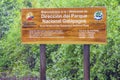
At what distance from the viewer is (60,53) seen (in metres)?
8.14

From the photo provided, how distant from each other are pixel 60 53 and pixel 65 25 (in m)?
1.69

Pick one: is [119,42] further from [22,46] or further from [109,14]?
[22,46]

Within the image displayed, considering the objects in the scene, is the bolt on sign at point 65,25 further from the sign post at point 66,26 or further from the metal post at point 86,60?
the metal post at point 86,60

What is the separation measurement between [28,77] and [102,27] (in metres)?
2.96

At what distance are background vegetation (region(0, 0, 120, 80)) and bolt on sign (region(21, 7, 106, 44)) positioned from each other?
0.76 m

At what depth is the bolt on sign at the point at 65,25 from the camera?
6453 millimetres

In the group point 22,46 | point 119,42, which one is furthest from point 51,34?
point 22,46

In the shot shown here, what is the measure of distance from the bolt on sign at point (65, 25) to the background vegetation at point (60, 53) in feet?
2.50

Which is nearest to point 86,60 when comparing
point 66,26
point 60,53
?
point 66,26

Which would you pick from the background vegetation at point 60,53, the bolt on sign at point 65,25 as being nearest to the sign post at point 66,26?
the bolt on sign at point 65,25

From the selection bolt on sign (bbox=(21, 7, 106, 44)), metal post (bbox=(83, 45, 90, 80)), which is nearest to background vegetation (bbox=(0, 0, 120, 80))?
metal post (bbox=(83, 45, 90, 80))

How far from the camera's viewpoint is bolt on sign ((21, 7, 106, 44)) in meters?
6.45

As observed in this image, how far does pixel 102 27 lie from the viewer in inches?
254

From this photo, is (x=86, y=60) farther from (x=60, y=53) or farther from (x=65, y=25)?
(x=60, y=53)
